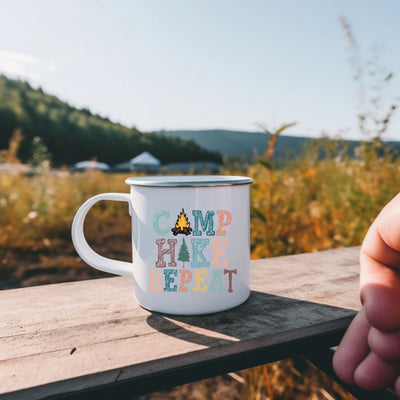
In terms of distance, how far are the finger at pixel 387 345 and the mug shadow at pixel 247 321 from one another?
165mm

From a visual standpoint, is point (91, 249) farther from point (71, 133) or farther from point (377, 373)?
point (71, 133)

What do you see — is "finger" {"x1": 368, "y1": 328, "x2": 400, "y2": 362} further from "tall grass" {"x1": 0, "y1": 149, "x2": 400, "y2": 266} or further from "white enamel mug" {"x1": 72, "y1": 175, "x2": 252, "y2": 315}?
"tall grass" {"x1": 0, "y1": 149, "x2": 400, "y2": 266}

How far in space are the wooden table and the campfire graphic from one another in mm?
173

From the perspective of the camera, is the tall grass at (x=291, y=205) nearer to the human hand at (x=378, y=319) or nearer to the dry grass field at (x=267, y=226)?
the dry grass field at (x=267, y=226)

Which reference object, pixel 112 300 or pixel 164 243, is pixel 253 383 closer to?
pixel 112 300

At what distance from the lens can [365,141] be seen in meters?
2.59

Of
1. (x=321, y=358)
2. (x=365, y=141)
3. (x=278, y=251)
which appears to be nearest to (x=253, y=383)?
(x=278, y=251)

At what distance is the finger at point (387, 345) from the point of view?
1.59ft

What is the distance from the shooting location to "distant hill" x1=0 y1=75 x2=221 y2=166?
23.4m

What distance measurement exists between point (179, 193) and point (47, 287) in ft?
1.52

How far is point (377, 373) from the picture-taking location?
51cm

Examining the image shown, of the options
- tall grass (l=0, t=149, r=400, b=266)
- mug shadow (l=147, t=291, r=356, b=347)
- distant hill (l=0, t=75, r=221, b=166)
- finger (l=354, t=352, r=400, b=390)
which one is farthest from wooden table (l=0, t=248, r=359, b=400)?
distant hill (l=0, t=75, r=221, b=166)

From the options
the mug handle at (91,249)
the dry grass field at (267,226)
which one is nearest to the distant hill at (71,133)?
the dry grass field at (267,226)

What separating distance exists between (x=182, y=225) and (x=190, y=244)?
38 mm
